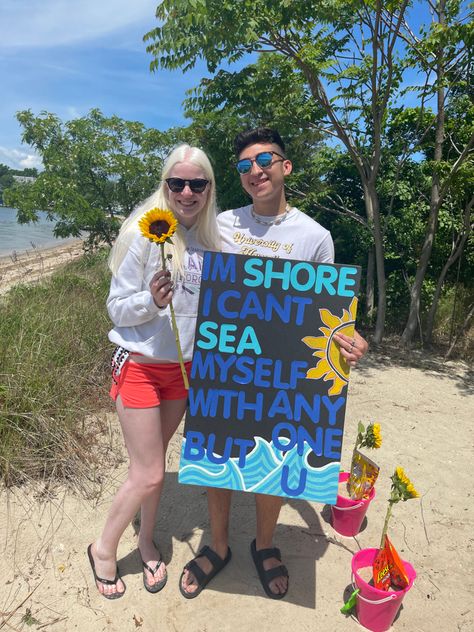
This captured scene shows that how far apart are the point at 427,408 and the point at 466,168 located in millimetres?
3401

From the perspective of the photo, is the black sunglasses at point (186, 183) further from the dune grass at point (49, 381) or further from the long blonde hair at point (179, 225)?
the dune grass at point (49, 381)

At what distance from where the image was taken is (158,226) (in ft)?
5.69

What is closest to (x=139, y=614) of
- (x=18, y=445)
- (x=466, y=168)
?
(x=18, y=445)

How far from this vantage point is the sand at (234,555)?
2141 mm

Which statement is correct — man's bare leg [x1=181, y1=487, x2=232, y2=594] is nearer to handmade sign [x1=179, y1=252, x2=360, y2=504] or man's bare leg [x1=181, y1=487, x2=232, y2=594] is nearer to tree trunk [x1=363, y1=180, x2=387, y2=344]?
handmade sign [x1=179, y1=252, x2=360, y2=504]

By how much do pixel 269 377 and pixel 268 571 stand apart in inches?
43.9

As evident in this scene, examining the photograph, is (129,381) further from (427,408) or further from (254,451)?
(427,408)

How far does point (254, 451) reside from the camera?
199 centimetres

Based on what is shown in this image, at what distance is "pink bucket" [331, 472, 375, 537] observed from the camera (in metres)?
2.71

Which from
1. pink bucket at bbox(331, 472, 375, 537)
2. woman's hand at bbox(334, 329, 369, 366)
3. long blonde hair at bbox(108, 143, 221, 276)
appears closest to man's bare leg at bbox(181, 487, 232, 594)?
pink bucket at bbox(331, 472, 375, 537)

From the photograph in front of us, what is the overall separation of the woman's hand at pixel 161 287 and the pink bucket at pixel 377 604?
5.14 ft

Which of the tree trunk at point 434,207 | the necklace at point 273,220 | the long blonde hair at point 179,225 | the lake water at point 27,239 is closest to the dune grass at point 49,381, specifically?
the long blonde hair at point 179,225

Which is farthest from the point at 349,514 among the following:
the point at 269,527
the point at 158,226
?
the point at 158,226

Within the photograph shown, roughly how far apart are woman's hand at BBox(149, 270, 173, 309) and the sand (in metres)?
1.53
